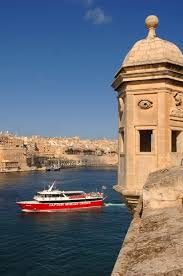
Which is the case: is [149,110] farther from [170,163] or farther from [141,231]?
[141,231]

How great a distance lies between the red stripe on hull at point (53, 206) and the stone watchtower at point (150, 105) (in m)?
40.9

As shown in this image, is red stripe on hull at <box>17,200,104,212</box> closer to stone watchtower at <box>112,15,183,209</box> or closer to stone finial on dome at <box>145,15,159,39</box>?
stone watchtower at <box>112,15,183,209</box>

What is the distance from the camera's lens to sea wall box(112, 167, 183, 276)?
305cm

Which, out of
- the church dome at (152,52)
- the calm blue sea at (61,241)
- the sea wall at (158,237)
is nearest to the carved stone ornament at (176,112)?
the church dome at (152,52)

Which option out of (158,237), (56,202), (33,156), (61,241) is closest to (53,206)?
(56,202)

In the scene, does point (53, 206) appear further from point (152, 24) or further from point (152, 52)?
point (152, 52)

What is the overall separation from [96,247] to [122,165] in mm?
20917

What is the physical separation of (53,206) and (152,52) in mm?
43799

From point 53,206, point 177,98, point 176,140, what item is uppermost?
point 177,98

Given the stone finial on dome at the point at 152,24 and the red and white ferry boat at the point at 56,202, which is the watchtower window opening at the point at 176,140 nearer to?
the stone finial on dome at the point at 152,24

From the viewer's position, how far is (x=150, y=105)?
9.06 meters

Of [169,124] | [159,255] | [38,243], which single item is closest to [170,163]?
[169,124]

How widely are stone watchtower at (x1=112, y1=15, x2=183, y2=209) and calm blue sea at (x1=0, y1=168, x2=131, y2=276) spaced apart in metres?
15.6

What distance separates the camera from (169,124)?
909cm
